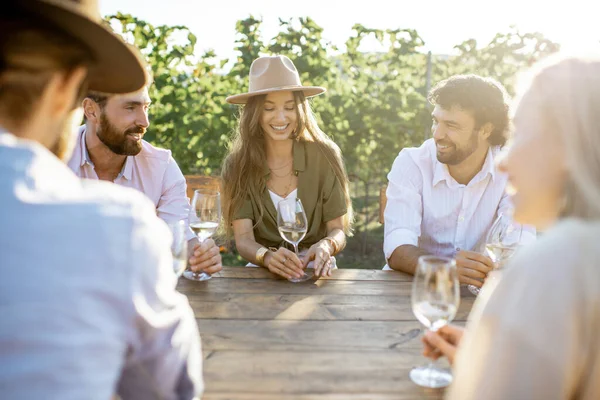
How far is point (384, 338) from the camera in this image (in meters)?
1.78

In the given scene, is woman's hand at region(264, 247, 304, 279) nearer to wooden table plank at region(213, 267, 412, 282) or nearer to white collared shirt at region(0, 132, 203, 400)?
wooden table plank at region(213, 267, 412, 282)

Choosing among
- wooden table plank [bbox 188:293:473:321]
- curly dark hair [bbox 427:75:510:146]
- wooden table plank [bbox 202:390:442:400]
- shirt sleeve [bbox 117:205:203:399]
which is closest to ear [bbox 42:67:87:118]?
shirt sleeve [bbox 117:205:203:399]

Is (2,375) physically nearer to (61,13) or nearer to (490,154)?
(61,13)

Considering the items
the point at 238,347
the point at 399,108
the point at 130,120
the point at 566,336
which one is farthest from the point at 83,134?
the point at 399,108

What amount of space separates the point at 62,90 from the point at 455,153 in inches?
94.5

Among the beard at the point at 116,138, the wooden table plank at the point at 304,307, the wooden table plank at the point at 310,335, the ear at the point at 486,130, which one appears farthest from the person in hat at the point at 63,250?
the ear at the point at 486,130

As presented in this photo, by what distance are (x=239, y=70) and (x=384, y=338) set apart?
13.8 feet

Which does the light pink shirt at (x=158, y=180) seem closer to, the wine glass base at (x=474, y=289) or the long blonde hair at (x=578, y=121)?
the wine glass base at (x=474, y=289)

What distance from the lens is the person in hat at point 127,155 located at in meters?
3.09

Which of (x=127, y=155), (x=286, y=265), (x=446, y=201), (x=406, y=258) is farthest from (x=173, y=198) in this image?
(x=446, y=201)

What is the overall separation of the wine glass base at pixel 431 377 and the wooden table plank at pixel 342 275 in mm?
878

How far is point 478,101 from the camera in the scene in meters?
3.15

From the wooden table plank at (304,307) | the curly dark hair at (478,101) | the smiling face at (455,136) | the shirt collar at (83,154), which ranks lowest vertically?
the wooden table plank at (304,307)

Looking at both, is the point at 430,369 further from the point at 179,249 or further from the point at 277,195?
the point at 277,195
